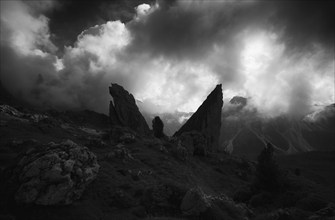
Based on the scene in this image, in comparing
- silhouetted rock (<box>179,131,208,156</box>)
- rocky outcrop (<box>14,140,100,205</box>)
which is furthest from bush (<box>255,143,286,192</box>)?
silhouetted rock (<box>179,131,208,156</box>)

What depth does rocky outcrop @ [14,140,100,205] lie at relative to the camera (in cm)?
2528

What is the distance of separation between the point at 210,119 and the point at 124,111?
60019 millimetres

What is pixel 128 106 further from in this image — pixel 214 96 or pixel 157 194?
pixel 157 194

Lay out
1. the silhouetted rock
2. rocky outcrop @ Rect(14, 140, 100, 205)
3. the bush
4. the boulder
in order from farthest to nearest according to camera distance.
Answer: the silhouetted rock, the bush, the boulder, rocky outcrop @ Rect(14, 140, 100, 205)

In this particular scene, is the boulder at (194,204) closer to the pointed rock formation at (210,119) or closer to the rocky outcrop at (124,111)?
the pointed rock formation at (210,119)

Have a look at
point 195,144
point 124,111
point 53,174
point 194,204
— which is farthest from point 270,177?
point 124,111

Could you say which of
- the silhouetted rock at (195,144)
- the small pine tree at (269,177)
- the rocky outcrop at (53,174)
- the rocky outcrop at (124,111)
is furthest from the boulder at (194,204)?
the rocky outcrop at (124,111)

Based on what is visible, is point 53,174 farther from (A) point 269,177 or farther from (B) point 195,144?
(B) point 195,144

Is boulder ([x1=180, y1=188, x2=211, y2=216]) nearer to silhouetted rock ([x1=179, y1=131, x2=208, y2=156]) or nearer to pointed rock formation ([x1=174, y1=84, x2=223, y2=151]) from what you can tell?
silhouetted rock ([x1=179, y1=131, x2=208, y2=156])

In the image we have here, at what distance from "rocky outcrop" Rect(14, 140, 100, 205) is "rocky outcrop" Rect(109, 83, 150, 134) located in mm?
155833

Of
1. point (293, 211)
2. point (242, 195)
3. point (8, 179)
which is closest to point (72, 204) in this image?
point (8, 179)

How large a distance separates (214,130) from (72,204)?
15971 cm

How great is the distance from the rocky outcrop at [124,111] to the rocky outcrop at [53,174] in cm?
15583

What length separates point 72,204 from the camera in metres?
26.8
